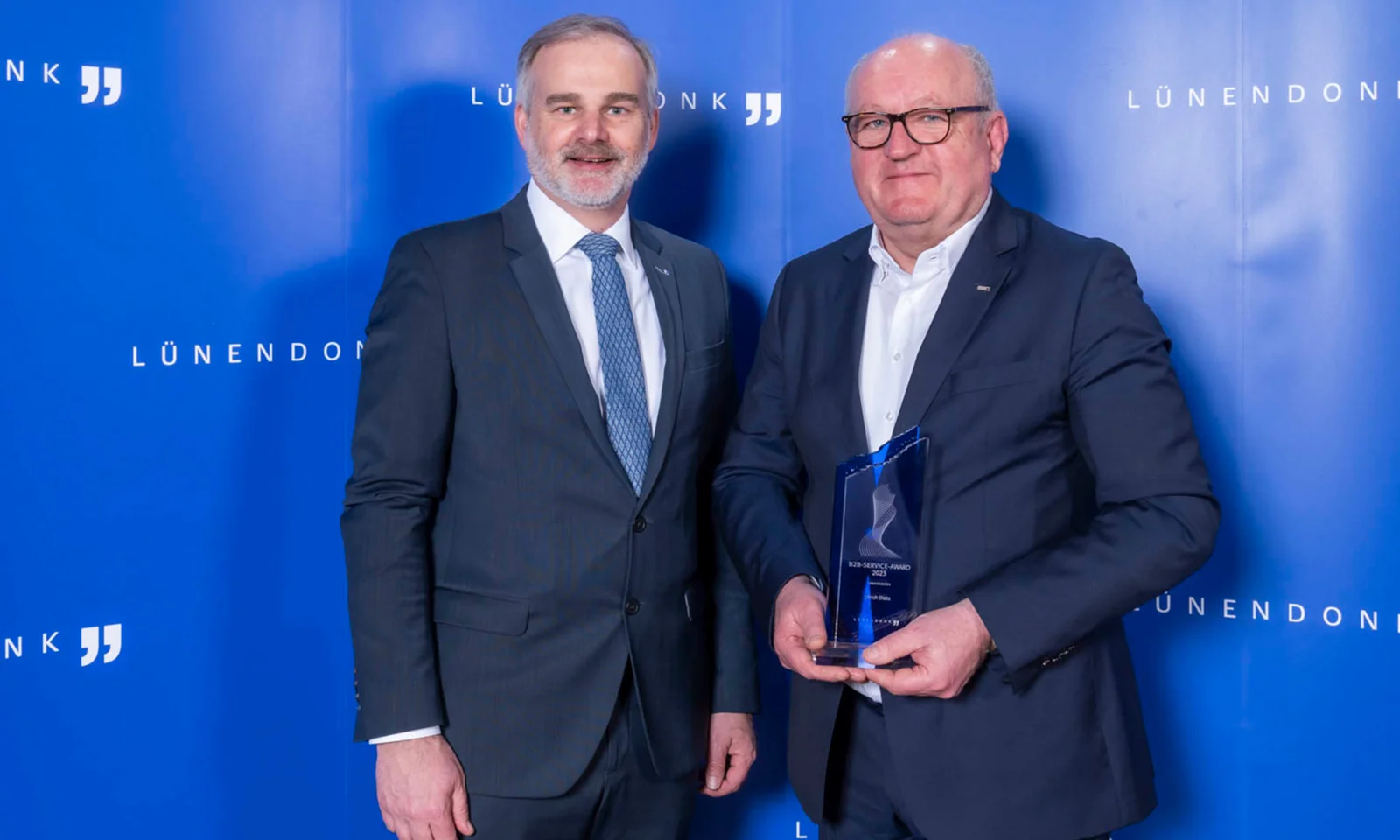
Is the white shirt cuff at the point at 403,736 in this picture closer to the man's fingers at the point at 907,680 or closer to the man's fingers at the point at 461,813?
the man's fingers at the point at 461,813

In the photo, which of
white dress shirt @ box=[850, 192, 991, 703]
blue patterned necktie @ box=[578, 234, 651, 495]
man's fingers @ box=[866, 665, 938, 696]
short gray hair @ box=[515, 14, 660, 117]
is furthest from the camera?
short gray hair @ box=[515, 14, 660, 117]

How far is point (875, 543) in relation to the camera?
1.78m

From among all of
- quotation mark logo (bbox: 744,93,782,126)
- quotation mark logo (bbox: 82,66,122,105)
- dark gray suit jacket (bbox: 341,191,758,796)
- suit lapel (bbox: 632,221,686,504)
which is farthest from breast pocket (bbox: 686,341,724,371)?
quotation mark logo (bbox: 82,66,122,105)

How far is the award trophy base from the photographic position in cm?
177

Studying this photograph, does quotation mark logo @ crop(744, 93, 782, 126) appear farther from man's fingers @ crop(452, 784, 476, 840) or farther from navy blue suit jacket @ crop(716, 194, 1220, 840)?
man's fingers @ crop(452, 784, 476, 840)

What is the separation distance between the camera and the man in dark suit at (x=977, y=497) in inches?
69.7

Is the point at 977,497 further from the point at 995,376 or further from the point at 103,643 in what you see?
the point at 103,643

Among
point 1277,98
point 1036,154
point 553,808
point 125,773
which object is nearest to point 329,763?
point 125,773

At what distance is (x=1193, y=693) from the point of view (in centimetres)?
269

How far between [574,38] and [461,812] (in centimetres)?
136

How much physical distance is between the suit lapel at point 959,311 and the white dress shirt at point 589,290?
1.59 ft

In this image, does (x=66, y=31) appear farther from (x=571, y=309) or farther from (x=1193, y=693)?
(x=1193, y=693)

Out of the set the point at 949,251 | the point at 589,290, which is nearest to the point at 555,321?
the point at 589,290

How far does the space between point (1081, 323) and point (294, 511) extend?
170cm
